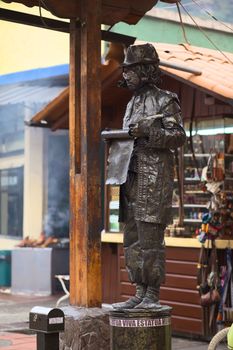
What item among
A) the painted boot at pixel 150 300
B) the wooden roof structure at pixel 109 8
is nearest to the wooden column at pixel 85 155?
the wooden roof structure at pixel 109 8

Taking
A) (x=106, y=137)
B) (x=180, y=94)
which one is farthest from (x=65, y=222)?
(x=106, y=137)

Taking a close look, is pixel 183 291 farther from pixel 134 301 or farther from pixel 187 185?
pixel 134 301

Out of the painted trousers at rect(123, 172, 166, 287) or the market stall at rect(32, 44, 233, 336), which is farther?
the market stall at rect(32, 44, 233, 336)

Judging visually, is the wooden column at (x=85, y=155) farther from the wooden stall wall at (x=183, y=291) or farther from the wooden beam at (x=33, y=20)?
the wooden stall wall at (x=183, y=291)

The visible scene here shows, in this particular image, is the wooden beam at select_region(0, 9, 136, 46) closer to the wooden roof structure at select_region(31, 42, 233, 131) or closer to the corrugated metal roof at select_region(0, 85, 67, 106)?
the wooden roof structure at select_region(31, 42, 233, 131)

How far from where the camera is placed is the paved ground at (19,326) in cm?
929

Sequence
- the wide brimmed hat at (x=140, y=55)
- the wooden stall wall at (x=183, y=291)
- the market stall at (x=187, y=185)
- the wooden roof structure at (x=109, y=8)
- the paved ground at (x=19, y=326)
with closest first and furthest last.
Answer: the wide brimmed hat at (x=140, y=55) < the wooden roof structure at (x=109, y=8) < the paved ground at (x=19, y=326) < the market stall at (x=187, y=185) < the wooden stall wall at (x=183, y=291)

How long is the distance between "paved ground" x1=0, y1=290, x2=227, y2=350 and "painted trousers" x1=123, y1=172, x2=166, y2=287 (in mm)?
2762

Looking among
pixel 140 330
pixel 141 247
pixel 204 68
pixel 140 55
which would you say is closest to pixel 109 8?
pixel 140 55

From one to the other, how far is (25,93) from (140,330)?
378 inches

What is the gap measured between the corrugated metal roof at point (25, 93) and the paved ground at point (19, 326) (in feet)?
12.9

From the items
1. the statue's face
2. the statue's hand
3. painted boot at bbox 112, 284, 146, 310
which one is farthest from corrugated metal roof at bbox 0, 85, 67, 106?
painted boot at bbox 112, 284, 146, 310

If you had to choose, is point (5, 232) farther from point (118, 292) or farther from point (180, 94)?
point (180, 94)

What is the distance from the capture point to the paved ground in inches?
366
